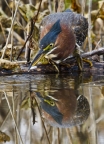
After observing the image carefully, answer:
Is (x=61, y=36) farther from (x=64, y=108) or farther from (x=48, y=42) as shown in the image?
(x=64, y=108)

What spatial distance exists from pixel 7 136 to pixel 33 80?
8.39ft

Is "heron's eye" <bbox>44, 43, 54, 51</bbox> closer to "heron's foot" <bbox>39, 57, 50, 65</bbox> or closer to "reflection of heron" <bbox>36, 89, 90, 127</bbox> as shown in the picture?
"reflection of heron" <bbox>36, 89, 90, 127</bbox>

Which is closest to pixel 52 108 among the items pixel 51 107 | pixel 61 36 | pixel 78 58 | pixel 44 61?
pixel 51 107

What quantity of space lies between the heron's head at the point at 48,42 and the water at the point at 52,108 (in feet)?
1.51

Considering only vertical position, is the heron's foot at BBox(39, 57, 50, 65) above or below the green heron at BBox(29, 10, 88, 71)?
below

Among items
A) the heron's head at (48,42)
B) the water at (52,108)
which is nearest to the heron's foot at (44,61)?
the water at (52,108)

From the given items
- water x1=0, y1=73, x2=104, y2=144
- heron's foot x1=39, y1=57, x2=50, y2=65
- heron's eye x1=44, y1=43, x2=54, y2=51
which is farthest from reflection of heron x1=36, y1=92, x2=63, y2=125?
heron's foot x1=39, y1=57, x2=50, y2=65

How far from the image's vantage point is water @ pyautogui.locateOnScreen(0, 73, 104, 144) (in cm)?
399

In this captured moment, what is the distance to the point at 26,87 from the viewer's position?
604 cm

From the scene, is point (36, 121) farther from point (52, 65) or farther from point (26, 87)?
point (52, 65)

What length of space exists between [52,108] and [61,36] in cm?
172

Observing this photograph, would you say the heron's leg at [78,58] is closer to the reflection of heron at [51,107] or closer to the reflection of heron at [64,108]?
the reflection of heron at [64,108]

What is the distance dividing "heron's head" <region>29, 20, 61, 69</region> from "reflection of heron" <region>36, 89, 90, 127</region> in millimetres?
490

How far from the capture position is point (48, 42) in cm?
578
